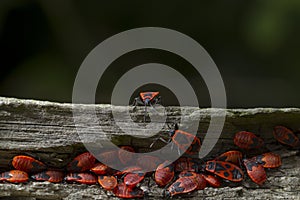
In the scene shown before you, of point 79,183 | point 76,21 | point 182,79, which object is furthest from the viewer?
point 76,21

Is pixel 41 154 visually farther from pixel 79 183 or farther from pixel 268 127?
pixel 268 127

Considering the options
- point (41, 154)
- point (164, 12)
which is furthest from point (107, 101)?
point (41, 154)

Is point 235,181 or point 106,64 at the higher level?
point 106,64

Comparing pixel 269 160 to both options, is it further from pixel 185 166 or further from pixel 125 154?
pixel 125 154

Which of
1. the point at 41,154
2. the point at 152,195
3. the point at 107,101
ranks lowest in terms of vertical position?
the point at 152,195

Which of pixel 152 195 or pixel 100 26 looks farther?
pixel 100 26

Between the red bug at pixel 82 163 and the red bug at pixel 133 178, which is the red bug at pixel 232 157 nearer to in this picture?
the red bug at pixel 133 178

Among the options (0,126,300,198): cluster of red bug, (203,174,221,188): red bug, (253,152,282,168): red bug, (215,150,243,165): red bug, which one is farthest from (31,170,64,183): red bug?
(253,152,282,168): red bug

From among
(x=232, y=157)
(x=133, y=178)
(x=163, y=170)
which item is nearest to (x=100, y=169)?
(x=133, y=178)
